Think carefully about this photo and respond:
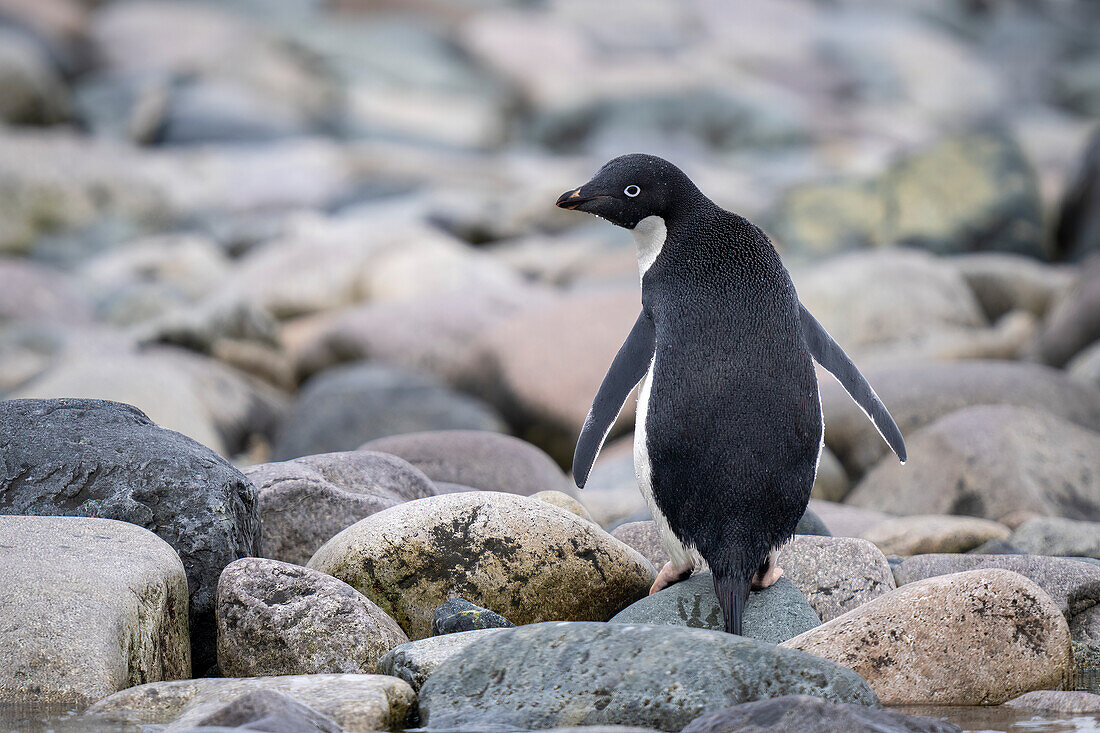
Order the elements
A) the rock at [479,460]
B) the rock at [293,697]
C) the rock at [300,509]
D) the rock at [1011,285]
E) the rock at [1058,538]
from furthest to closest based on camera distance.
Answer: the rock at [1011,285] < the rock at [479,460] < the rock at [1058,538] < the rock at [300,509] < the rock at [293,697]

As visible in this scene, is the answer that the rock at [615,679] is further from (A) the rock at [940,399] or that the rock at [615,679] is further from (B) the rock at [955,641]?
(A) the rock at [940,399]

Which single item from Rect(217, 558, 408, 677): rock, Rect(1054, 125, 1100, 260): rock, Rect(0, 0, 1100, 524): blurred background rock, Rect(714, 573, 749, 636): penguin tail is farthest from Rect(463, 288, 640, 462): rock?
Rect(1054, 125, 1100, 260): rock

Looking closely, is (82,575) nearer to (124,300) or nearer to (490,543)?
(490,543)

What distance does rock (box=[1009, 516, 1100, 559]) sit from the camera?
4.99 meters

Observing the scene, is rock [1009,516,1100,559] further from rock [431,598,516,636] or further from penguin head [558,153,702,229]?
rock [431,598,516,636]

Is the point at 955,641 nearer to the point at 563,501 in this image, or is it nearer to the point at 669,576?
the point at 669,576

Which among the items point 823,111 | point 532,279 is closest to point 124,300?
point 532,279

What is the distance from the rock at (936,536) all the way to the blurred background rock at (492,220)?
102 cm

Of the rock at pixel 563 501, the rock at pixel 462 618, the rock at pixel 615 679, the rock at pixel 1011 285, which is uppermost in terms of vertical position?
the rock at pixel 615 679

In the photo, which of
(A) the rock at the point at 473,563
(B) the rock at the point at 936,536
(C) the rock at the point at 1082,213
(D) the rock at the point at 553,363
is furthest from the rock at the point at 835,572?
(C) the rock at the point at 1082,213

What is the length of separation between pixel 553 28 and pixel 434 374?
27.5m

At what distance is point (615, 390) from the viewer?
13.5 ft

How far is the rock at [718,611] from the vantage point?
3.82 m

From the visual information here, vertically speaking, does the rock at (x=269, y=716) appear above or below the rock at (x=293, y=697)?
above
